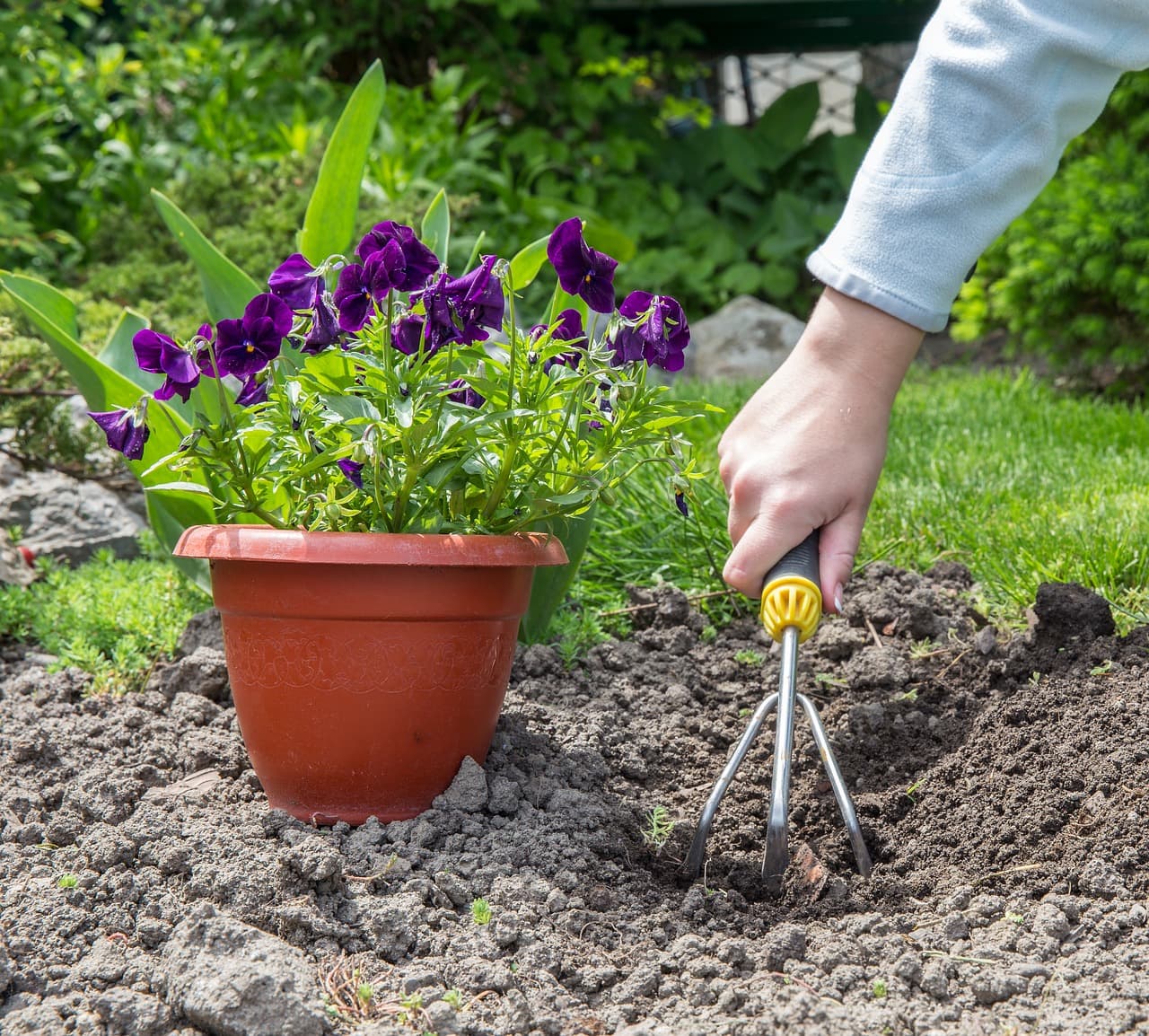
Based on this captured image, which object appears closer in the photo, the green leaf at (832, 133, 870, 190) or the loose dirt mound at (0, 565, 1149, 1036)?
the loose dirt mound at (0, 565, 1149, 1036)

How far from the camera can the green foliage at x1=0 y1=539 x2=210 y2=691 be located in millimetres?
2303

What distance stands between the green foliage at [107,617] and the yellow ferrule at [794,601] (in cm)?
140

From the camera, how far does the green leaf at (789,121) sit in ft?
22.8

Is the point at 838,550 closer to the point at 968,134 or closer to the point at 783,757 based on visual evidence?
the point at 783,757

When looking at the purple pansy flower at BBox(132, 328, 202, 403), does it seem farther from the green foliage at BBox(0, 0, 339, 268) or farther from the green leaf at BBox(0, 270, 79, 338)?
the green foliage at BBox(0, 0, 339, 268)

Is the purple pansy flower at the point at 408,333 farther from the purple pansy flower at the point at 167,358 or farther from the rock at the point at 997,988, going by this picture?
the rock at the point at 997,988

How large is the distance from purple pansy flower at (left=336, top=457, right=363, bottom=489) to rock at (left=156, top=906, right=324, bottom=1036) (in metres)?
0.63

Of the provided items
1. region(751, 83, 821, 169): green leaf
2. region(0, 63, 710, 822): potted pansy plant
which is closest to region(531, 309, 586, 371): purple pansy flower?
region(0, 63, 710, 822): potted pansy plant

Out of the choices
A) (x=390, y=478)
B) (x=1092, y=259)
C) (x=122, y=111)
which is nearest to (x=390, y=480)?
(x=390, y=478)

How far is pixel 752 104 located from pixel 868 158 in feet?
23.1

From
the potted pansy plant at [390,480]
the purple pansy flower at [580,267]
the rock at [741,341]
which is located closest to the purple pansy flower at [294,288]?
the potted pansy plant at [390,480]

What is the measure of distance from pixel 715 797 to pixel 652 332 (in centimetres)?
66

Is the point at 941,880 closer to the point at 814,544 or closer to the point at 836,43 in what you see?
the point at 814,544

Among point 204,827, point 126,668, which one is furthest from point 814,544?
point 126,668
